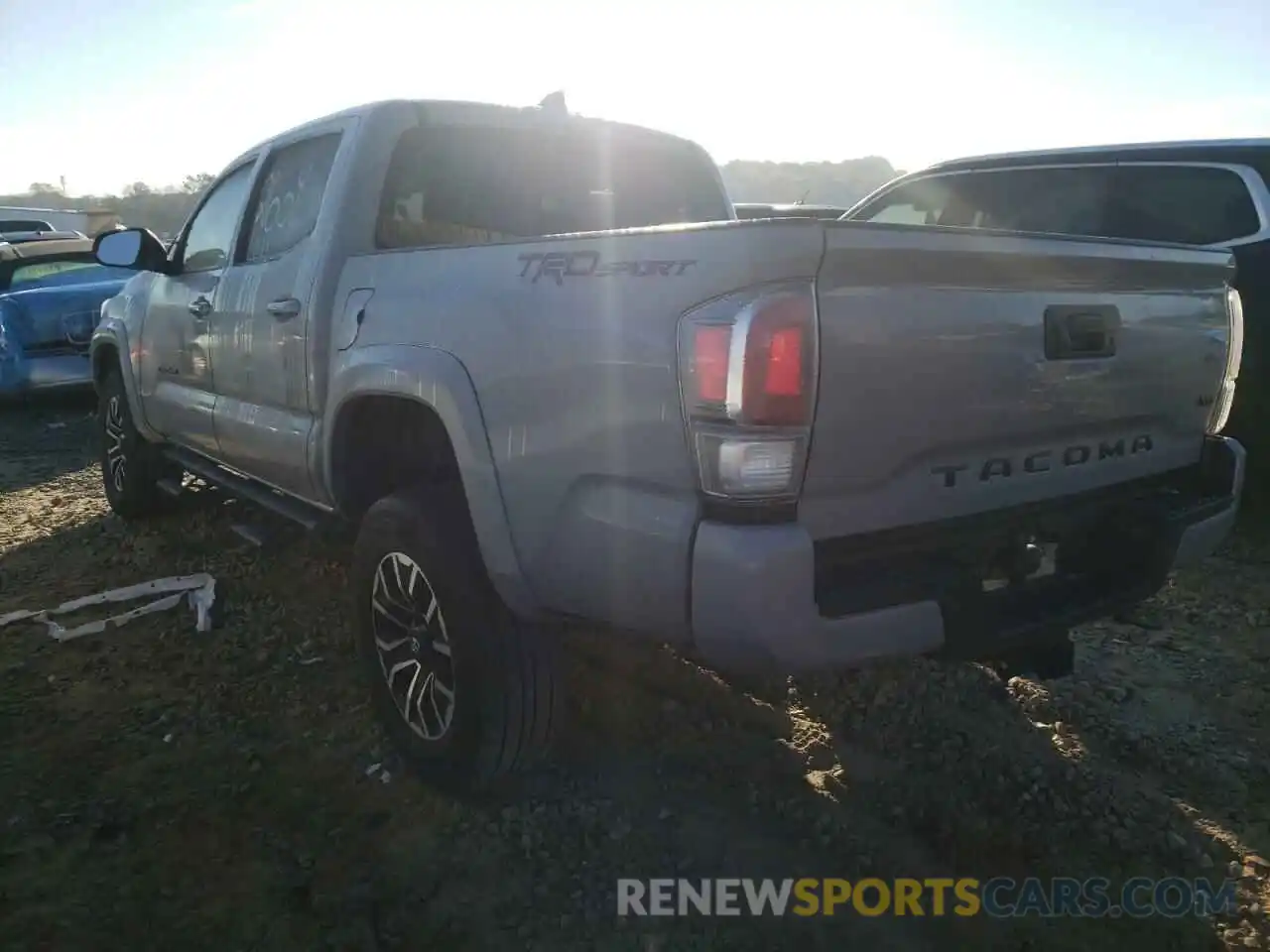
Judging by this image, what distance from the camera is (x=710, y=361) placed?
6.23 ft

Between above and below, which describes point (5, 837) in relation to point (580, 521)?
below

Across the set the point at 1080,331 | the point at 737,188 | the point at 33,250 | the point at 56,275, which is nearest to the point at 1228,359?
the point at 1080,331

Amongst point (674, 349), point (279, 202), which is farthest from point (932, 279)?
point (279, 202)

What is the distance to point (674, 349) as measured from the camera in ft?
6.42

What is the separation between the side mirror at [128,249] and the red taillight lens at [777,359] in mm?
3532

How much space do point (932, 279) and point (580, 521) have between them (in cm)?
92

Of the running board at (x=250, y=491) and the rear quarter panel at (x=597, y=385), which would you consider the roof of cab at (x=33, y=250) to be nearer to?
the running board at (x=250, y=491)

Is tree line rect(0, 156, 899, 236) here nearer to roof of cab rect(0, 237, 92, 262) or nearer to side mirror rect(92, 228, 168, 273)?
roof of cab rect(0, 237, 92, 262)

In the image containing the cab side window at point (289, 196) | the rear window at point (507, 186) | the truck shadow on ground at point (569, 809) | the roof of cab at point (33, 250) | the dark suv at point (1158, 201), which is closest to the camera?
the truck shadow on ground at point (569, 809)

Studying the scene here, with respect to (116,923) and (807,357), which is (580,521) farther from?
(116,923)

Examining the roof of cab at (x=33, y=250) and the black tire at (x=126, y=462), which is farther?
the roof of cab at (x=33, y=250)

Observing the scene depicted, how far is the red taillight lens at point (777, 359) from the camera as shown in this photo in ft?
6.09

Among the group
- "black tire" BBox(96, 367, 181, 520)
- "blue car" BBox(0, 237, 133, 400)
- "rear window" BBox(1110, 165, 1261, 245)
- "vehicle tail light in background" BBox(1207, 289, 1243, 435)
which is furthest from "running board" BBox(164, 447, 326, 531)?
"blue car" BBox(0, 237, 133, 400)

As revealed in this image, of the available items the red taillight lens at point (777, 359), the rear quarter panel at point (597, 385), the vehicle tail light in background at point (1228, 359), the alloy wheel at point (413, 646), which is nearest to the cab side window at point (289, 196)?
the rear quarter panel at point (597, 385)
